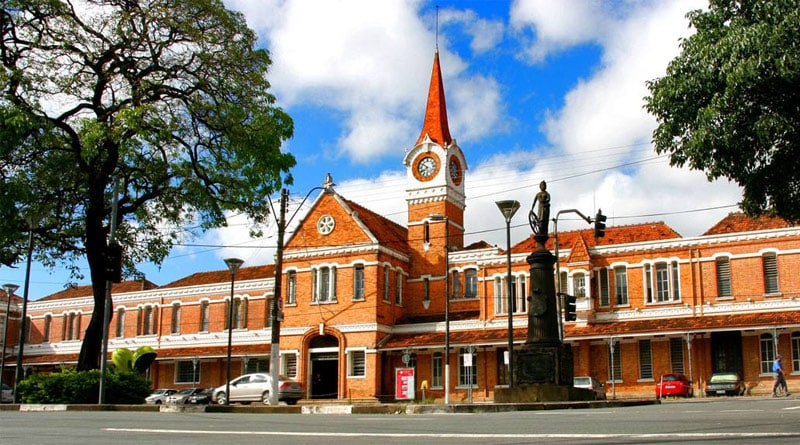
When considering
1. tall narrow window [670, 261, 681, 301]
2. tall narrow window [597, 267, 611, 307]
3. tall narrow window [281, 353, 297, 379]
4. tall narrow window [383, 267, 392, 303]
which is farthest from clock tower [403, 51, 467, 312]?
tall narrow window [670, 261, 681, 301]

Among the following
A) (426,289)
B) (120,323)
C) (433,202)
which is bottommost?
(120,323)

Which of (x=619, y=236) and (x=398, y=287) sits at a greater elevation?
(x=619, y=236)

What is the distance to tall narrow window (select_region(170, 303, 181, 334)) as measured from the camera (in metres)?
57.8

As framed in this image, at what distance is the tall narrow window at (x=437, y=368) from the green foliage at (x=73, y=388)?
79.1ft

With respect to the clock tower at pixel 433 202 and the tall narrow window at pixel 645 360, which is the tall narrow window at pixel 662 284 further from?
the clock tower at pixel 433 202

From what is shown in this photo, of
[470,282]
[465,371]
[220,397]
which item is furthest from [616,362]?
[220,397]

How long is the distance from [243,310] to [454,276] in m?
14.9

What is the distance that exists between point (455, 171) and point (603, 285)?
12876mm

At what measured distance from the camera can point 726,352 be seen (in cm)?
4038

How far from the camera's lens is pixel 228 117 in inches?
1079

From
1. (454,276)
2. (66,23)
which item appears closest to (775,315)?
(454,276)

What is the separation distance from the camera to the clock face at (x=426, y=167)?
51.9 m

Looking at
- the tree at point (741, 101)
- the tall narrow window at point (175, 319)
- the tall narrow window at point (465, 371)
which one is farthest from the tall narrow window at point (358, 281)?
the tree at point (741, 101)

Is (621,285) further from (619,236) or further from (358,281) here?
(358,281)
